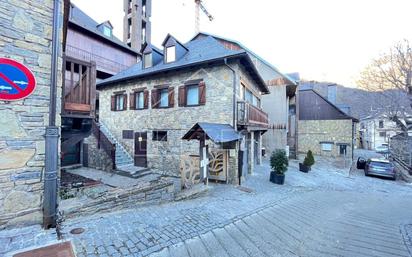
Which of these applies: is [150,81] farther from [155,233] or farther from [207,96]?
[155,233]

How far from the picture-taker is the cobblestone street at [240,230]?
11.1ft

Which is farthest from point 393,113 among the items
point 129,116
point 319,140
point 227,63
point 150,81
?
point 129,116

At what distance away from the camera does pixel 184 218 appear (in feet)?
15.1

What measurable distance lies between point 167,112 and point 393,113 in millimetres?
16772

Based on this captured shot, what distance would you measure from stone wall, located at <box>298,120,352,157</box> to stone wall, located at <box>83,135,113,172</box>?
67.6ft

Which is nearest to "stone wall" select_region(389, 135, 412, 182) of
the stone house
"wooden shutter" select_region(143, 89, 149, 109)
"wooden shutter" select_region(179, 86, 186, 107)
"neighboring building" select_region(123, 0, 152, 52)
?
the stone house

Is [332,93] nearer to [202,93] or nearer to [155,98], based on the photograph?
[202,93]

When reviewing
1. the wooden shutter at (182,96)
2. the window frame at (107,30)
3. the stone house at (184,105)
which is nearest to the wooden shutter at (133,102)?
the stone house at (184,105)

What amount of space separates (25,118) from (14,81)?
0.61m

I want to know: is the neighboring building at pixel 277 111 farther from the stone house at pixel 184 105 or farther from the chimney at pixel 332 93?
the chimney at pixel 332 93

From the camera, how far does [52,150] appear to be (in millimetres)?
3656

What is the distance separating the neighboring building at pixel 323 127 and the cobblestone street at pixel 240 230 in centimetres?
1594

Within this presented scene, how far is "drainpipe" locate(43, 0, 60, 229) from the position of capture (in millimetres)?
3600

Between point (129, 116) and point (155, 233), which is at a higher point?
point (129, 116)
